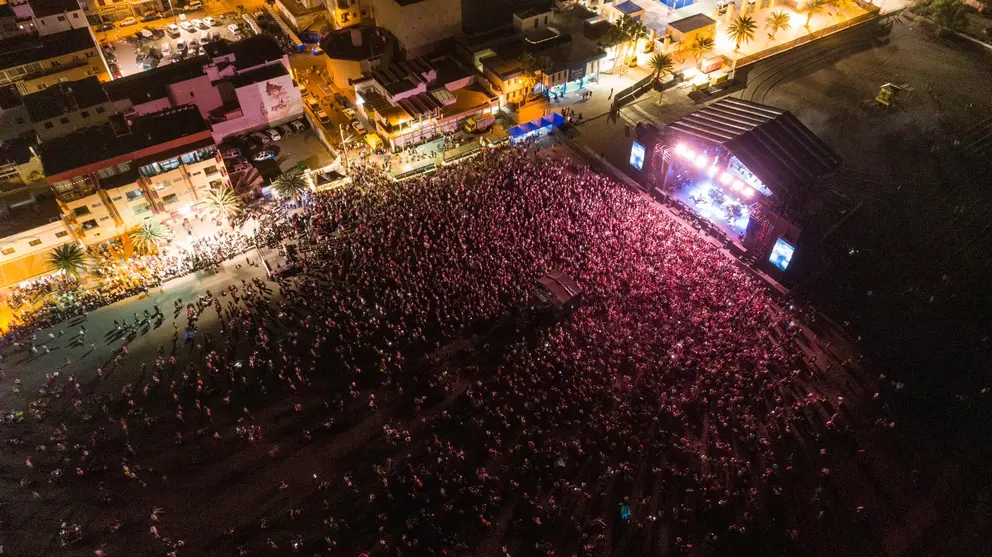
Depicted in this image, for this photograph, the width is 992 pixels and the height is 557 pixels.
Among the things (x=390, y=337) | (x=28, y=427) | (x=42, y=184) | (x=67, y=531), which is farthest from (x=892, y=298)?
(x=42, y=184)

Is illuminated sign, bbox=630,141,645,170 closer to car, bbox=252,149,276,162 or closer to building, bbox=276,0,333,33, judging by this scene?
car, bbox=252,149,276,162

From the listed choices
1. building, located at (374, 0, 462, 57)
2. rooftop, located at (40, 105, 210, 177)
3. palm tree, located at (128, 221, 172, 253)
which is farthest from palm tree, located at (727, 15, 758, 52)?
palm tree, located at (128, 221, 172, 253)

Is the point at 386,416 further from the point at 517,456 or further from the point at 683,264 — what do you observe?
the point at 683,264

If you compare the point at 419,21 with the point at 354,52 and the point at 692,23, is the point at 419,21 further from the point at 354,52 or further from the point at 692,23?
the point at 692,23

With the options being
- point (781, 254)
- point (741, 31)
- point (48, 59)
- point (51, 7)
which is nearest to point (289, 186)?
point (48, 59)

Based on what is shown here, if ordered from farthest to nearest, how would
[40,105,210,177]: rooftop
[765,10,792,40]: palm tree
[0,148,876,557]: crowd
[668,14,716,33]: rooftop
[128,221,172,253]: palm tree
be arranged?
[765,10,792,40]: palm tree < [668,14,716,33]: rooftop < [128,221,172,253]: palm tree < [40,105,210,177]: rooftop < [0,148,876,557]: crowd

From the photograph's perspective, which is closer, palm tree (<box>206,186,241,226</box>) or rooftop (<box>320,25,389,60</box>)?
palm tree (<box>206,186,241,226</box>)
